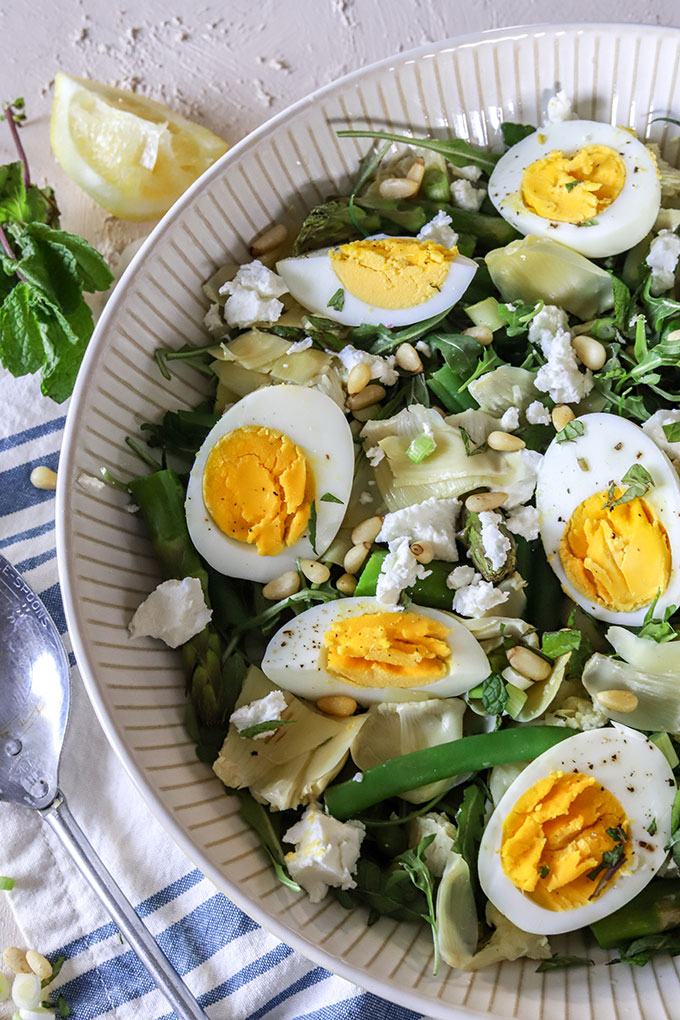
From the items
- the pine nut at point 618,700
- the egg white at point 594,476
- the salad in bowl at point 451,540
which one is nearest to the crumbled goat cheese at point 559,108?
the salad in bowl at point 451,540

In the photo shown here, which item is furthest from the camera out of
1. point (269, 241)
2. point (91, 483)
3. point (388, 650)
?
point (269, 241)

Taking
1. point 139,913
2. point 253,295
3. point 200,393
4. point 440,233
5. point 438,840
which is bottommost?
point 139,913

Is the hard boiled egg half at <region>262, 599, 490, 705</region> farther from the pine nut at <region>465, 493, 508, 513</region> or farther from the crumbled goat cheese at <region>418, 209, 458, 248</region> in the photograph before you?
the crumbled goat cheese at <region>418, 209, 458, 248</region>

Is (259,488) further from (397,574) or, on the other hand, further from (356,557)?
(397,574)

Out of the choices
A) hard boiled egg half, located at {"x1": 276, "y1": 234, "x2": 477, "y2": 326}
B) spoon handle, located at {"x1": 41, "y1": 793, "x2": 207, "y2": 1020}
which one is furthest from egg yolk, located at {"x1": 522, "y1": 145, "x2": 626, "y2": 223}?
spoon handle, located at {"x1": 41, "y1": 793, "x2": 207, "y2": 1020}

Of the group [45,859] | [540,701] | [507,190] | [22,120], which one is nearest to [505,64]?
[507,190]

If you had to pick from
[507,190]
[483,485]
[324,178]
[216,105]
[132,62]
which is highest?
[132,62]

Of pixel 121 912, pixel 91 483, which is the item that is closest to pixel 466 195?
pixel 91 483

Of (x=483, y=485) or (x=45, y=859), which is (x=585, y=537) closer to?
(x=483, y=485)
